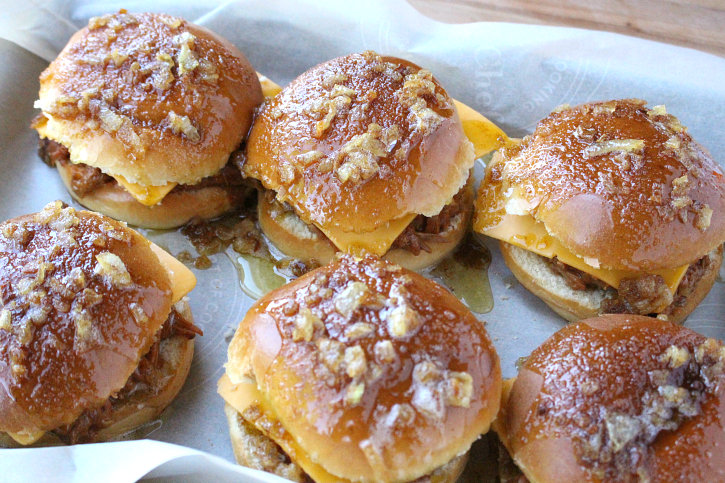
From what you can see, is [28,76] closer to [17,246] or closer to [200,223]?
[200,223]

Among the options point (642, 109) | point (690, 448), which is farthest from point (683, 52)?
point (690, 448)

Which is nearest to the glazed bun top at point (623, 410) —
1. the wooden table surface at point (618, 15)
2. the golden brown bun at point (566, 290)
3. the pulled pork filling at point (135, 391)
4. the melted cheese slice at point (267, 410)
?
the golden brown bun at point (566, 290)

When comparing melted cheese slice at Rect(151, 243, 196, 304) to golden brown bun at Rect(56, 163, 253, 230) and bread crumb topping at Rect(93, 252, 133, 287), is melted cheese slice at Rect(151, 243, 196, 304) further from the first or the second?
golden brown bun at Rect(56, 163, 253, 230)

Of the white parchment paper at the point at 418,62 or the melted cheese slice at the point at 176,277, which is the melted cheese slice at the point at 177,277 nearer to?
the melted cheese slice at the point at 176,277

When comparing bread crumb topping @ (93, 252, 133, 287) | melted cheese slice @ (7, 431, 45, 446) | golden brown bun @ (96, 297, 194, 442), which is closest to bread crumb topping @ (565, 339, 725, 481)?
golden brown bun @ (96, 297, 194, 442)

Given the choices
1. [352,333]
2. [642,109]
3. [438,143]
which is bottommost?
[352,333]

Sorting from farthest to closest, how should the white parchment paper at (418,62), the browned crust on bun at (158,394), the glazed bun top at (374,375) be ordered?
the white parchment paper at (418,62) → the browned crust on bun at (158,394) → the glazed bun top at (374,375)
